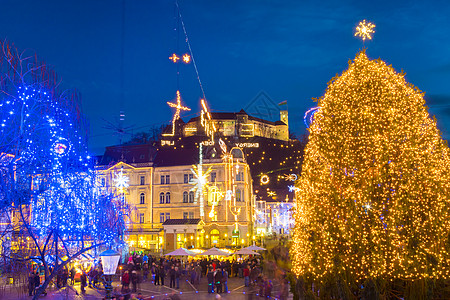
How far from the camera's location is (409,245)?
40.3ft

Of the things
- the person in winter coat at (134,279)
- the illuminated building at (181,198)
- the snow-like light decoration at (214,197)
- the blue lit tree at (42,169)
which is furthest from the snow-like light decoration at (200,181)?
the blue lit tree at (42,169)

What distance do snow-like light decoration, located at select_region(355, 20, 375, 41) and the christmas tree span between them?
1254mm

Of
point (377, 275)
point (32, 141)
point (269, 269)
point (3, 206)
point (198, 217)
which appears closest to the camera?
point (377, 275)

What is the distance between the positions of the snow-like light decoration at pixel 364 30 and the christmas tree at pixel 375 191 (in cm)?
125

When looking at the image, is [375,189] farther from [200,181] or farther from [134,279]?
[200,181]

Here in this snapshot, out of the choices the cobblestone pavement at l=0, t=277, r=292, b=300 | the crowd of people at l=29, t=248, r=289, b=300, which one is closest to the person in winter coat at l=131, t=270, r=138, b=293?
the crowd of people at l=29, t=248, r=289, b=300

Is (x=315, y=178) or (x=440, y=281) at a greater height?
(x=315, y=178)

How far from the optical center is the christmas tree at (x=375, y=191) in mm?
12297

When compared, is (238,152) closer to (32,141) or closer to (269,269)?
(269,269)

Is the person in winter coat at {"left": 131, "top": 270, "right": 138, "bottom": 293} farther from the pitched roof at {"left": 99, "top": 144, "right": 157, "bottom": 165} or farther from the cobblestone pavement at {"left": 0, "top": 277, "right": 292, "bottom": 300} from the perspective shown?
the pitched roof at {"left": 99, "top": 144, "right": 157, "bottom": 165}

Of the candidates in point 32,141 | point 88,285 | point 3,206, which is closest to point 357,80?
point 32,141

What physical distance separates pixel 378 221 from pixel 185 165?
46.0 meters

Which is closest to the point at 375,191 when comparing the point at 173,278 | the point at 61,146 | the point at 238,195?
the point at 61,146

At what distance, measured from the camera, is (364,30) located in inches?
591
